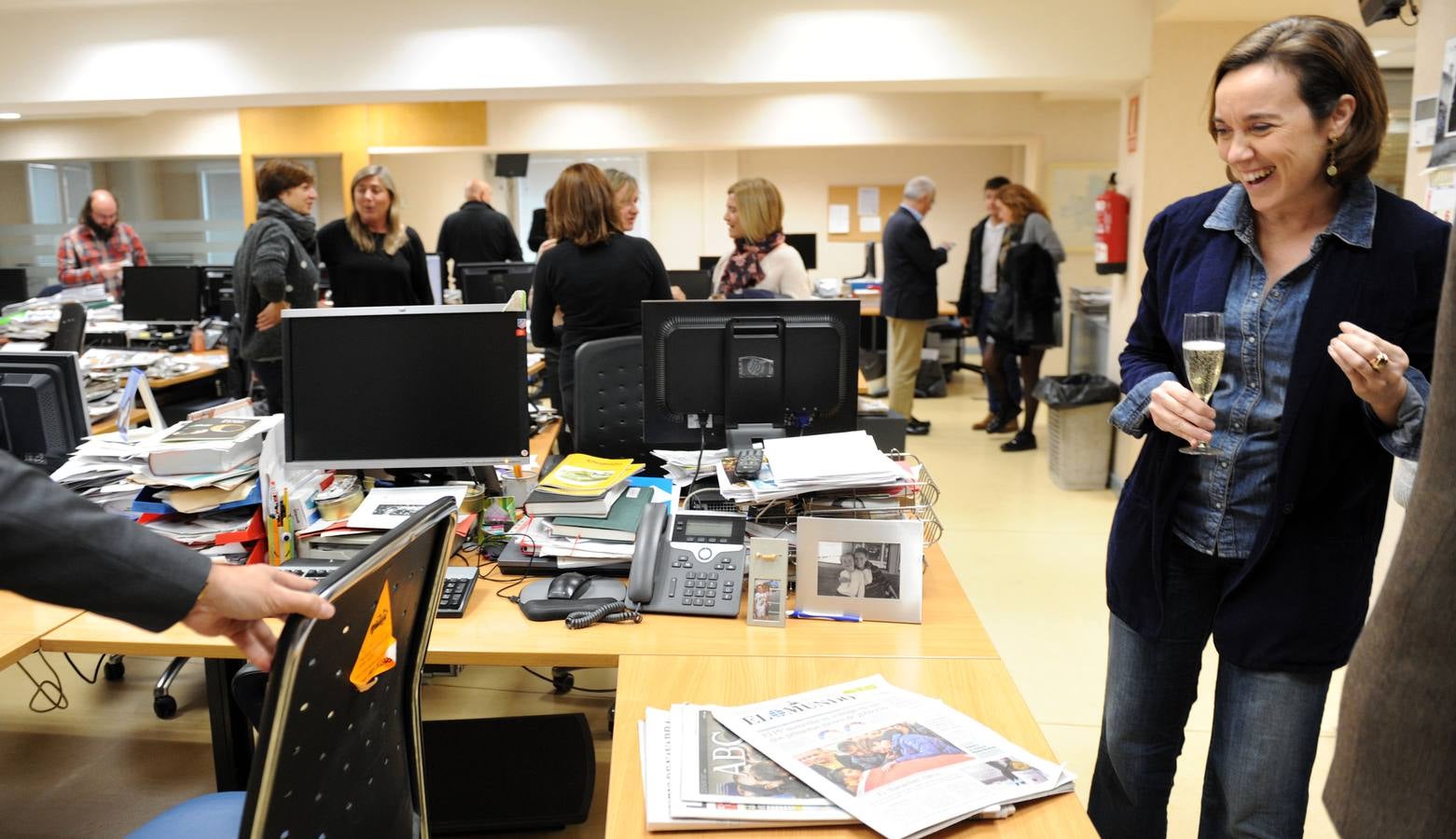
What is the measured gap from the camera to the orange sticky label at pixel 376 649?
1.20 m

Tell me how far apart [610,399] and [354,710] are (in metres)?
2.01

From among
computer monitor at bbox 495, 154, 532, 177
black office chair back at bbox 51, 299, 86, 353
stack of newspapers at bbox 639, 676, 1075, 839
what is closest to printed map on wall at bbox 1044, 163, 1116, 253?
computer monitor at bbox 495, 154, 532, 177

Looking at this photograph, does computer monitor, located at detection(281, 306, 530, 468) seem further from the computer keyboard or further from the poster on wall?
the poster on wall

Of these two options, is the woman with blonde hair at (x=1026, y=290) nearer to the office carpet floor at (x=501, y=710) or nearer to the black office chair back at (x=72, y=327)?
the office carpet floor at (x=501, y=710)

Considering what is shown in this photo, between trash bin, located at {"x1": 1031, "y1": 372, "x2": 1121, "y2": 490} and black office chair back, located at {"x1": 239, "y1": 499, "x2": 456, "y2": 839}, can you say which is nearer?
black office chair back, located at {"x1": 239, "y1": 499, "x2": 456, "y2": 839}

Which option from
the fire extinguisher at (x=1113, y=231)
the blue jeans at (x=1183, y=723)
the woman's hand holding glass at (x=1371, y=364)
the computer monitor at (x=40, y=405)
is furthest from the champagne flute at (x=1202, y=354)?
the fire extinguisher at (x=1113, y=231)

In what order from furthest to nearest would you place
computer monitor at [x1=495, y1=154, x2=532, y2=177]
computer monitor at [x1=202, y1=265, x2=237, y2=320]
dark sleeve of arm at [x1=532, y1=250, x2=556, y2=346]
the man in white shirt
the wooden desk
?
1. computer monitor at [x1=495, y1=154, x2=532, y2=177]
2. the man in white shirt
3. computer monitor at [x1=202, y1=265, x2=237, y2=320]
4. dark sleeve of arm at [x1=532, y1=250, x2=556, y2=346]
5. the wooden desk

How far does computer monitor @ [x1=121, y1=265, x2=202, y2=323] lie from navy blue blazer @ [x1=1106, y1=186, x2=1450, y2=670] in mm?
5837

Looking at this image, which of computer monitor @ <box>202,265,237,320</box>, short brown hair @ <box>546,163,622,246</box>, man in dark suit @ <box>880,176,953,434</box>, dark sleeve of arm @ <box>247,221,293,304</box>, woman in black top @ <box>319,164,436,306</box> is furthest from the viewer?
man in dark suit @ <box>880,176,953,434</box>

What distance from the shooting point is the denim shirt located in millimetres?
1502

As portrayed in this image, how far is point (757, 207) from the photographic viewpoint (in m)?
5.04

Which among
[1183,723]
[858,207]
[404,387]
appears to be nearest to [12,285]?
[404,387]

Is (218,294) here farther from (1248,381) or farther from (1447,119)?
(1248,381)

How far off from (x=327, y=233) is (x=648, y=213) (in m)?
6.29
